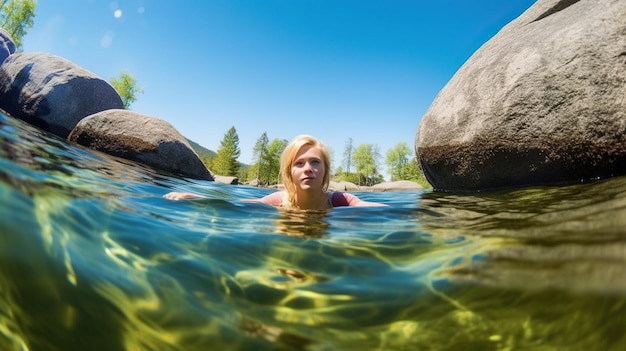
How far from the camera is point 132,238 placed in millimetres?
1935

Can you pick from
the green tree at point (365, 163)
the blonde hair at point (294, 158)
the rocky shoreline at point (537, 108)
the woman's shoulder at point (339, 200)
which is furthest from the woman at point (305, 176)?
the green tree at point (365, 163)

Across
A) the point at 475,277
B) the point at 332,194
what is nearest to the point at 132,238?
the point at 475,277

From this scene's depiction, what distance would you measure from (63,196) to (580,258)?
118 inches

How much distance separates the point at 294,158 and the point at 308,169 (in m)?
0.37

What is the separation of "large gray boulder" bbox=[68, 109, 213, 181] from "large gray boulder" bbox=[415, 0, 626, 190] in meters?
5.81

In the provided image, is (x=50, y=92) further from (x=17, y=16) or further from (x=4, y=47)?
(x=17, y=16)

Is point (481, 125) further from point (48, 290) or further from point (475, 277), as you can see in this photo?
point (48, 290)

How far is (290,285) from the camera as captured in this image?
1574 mm

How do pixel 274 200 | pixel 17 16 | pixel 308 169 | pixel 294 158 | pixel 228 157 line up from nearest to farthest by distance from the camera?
pixel 308 169 → pixel 294 158 → pixel 274 200 → pixel 17 16 → pixel 228 157

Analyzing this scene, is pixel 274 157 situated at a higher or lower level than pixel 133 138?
higher

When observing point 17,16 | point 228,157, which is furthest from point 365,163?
point 17,16

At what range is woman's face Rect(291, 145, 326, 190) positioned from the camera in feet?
12.6

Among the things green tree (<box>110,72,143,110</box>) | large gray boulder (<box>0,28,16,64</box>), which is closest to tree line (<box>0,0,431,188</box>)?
green tree (<box>110,72,143,110</box>)

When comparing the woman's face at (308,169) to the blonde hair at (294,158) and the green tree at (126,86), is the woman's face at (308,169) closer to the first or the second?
the blonde hair at (294,158)
